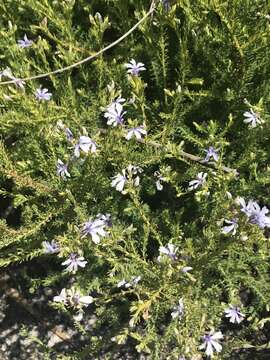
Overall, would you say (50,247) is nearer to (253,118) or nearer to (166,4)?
(253,118)

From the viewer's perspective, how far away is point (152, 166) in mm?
2520

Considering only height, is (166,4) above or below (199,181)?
above

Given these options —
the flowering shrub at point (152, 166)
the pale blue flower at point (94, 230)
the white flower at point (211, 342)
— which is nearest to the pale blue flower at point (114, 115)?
the flowering shrub at point (152, 166)

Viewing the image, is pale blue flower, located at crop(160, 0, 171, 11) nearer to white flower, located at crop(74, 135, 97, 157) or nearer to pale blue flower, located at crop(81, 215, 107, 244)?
white flower, located at crop(74, 135, 97, 157)

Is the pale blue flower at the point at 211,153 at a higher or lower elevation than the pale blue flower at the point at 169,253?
higher

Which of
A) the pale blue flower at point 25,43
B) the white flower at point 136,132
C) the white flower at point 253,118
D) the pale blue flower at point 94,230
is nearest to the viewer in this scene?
the pale blue flower at point 94,230

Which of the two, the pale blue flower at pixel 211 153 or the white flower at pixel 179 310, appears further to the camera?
the pale blue flower at pixel 211 153

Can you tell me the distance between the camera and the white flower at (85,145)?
1842 mm

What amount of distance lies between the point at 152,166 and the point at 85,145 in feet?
2.34

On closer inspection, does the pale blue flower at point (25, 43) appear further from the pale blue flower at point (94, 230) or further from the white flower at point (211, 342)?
the white flower at point (211, 342)

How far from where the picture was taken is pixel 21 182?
209cm

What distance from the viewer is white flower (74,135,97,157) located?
1842 millimetres

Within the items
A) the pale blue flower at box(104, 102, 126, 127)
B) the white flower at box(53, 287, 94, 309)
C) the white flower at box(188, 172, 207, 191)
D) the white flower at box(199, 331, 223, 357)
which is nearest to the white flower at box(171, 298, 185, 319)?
the white flower at box(199, 331, 223, 357)

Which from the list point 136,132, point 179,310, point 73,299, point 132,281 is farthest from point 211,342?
point 136,132
